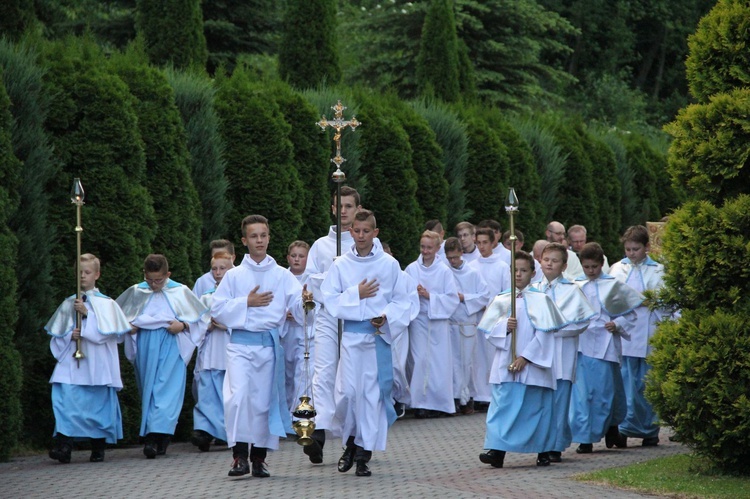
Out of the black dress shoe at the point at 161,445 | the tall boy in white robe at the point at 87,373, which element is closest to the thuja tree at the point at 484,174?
the black dress shoe at the point at 161,445

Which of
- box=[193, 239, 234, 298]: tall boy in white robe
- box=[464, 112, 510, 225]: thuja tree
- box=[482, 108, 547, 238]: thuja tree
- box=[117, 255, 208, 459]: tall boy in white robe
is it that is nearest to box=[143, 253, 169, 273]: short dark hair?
box=[117, 255, 208, 459]: tall boy in white robe

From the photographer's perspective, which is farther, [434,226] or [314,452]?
[434,226]

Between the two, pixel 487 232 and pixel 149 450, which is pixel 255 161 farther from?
pixel 149 450

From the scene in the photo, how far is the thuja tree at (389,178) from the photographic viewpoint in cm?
1717

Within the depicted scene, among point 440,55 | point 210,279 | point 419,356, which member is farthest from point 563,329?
point 440,55

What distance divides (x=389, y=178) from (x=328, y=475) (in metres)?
7.66

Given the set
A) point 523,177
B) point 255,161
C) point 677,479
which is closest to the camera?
point 677,479

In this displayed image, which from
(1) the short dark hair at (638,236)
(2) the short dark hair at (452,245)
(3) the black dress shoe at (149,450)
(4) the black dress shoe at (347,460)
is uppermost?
(1) the short dark hair at (638,236)

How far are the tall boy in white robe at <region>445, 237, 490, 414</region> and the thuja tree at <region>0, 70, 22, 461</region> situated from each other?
5781 mm

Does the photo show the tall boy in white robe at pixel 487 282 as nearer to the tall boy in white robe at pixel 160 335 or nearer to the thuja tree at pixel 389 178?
the thuja tree at pixel 389 178

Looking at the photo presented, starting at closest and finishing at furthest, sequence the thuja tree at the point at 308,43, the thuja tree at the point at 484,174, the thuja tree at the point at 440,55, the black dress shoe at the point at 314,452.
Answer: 1. the black dress shoe at the point at 314,452
2. the thuja tree at the point at 484,174
3. the thuja tree at the point at 308,43
4. the thuja tree at the point at 440,55

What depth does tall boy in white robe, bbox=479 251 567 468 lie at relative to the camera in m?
10.5

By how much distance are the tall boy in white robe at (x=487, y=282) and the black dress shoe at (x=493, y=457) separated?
5.29 metres

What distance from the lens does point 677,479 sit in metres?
9.42
